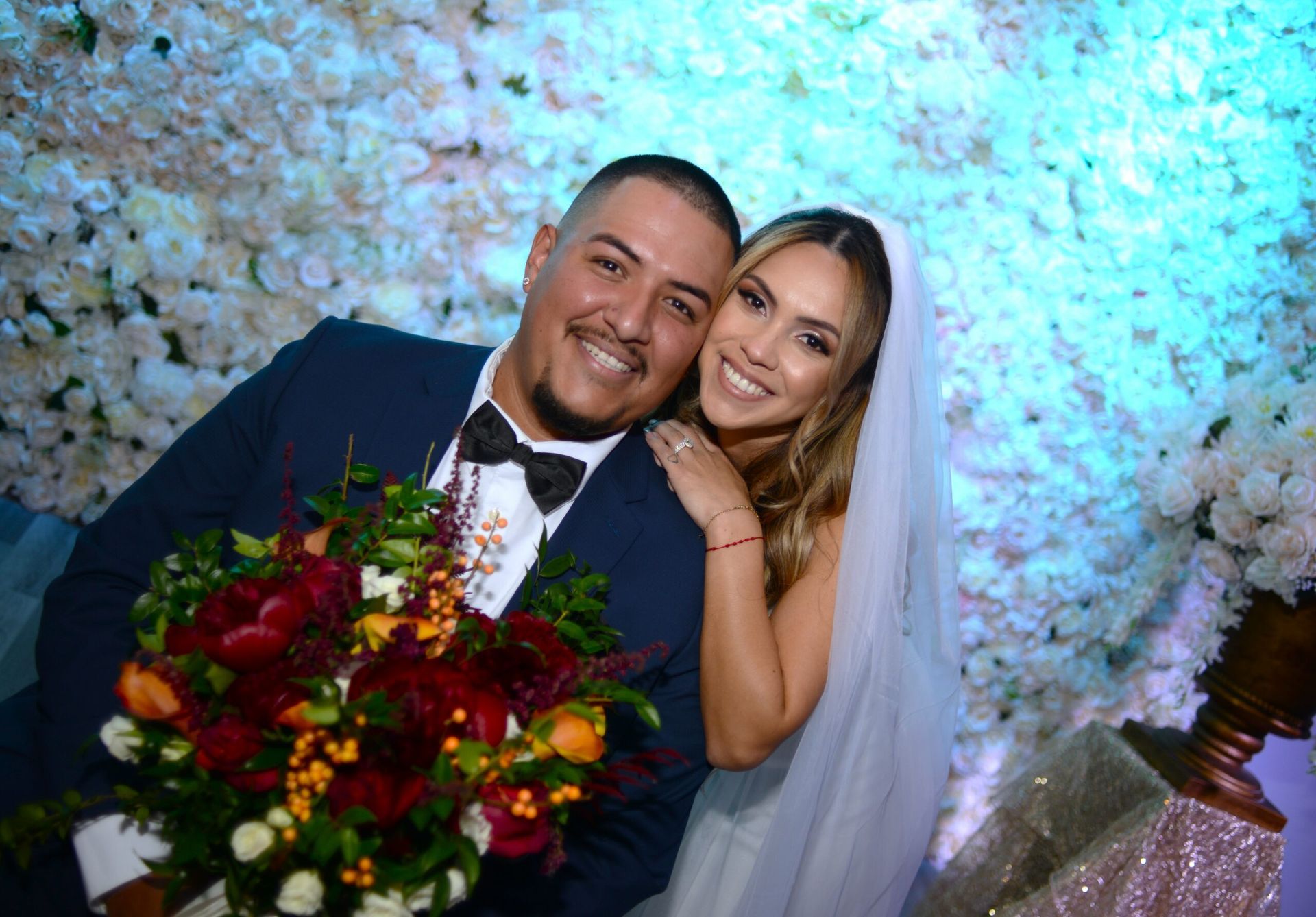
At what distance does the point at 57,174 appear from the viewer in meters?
2.75

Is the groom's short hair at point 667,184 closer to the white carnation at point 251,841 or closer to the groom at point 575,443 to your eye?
the groom at point 575,443

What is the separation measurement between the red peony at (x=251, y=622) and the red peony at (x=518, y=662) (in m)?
0.25

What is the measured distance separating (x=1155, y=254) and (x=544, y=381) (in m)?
2.55

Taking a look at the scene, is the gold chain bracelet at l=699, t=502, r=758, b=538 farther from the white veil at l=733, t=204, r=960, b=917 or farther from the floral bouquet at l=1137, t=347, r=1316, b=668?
the floral bouquet at l=1137, t=347, r=1316, b=668

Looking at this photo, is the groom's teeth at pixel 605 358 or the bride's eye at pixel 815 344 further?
the bride's eye at pixel 815 344

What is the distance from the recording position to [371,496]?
204 cm

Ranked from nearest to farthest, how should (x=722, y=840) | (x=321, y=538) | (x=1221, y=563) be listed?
(x=321, y=538)
(x=722, y=840)
(x=1221, y=563)

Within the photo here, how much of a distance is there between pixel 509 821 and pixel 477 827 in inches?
1.7

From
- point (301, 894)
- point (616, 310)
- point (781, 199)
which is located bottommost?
point (301, 894)

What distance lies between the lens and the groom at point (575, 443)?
1989 mm

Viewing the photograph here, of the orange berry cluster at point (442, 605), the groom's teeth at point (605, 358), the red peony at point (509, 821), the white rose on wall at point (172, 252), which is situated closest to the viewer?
the red peony at point (509, 821)

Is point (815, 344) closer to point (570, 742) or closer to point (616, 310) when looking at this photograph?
point (616, 310)

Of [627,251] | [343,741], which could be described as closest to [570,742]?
[343,741]

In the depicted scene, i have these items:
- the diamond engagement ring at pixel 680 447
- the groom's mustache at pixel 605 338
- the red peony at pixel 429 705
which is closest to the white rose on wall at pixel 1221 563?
the diamond engagement ring at pixel 680 447
